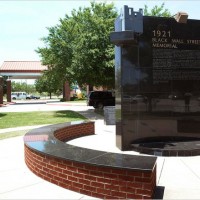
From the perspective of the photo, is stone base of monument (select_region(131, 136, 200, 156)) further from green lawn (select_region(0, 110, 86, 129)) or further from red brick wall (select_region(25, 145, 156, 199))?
green lawn (select_region(0, 110, 86, 129))

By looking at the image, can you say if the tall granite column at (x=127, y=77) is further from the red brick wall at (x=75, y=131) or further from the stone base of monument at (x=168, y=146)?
the red brick wall at (x=75, y=131)

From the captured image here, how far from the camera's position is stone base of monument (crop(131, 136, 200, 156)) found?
809 cm

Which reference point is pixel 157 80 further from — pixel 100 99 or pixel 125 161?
pixel 100 99

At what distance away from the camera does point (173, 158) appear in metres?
7.85

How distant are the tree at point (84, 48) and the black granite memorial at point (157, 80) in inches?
440

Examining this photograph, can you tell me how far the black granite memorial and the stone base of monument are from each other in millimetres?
93

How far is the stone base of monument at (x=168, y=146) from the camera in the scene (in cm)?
809

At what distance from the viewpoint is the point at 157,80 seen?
30.8 feet

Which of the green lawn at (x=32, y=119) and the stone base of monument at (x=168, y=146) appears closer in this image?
the stone base of monument at (x=168, y=146)

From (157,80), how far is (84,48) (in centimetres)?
1240

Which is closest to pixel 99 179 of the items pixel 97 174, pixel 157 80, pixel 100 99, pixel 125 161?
pixel 97 174

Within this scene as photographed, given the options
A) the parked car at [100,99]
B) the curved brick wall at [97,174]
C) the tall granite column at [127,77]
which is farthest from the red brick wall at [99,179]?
the parked car at [100,99]

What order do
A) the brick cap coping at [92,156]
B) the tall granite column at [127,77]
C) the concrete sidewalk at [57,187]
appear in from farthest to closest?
the tall granite column at [127,77]
the concrete sidewalk at [57,187]
the brick cap coping at [92,156]

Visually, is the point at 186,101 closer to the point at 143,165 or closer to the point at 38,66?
the point at 143,165
